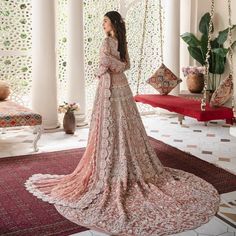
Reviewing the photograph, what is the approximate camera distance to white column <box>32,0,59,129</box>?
589 cm

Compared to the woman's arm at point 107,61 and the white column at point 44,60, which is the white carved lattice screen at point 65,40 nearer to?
the white column at point 44,60

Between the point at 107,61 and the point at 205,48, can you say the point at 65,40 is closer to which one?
the point at 205,48

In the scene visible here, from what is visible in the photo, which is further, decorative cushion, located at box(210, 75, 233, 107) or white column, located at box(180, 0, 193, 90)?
white column, located at box(180, 0, 193, 90)

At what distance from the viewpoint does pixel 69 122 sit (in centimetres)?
606

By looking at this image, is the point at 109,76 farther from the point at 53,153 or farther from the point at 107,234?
the point at 53,153

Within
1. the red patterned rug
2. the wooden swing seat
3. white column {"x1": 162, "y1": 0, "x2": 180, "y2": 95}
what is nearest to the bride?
the red patterned rug

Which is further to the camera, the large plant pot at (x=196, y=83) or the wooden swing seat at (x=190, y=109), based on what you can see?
the large plant pot at (x=196, y=83)

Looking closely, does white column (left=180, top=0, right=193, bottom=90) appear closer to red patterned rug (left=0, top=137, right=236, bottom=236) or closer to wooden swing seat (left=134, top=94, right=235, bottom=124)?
wooden swing seat (left=134, top=94, right=235, bottom=124)

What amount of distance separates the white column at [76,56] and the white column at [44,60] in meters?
0.34

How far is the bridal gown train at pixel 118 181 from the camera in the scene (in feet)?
10.4

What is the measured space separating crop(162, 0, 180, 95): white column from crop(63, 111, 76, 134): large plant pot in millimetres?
2192

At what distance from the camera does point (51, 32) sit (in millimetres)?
5977

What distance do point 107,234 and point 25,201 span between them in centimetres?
98

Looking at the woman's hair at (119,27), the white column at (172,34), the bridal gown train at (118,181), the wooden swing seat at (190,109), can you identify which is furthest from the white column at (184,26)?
the woman's hair at (119,27)
